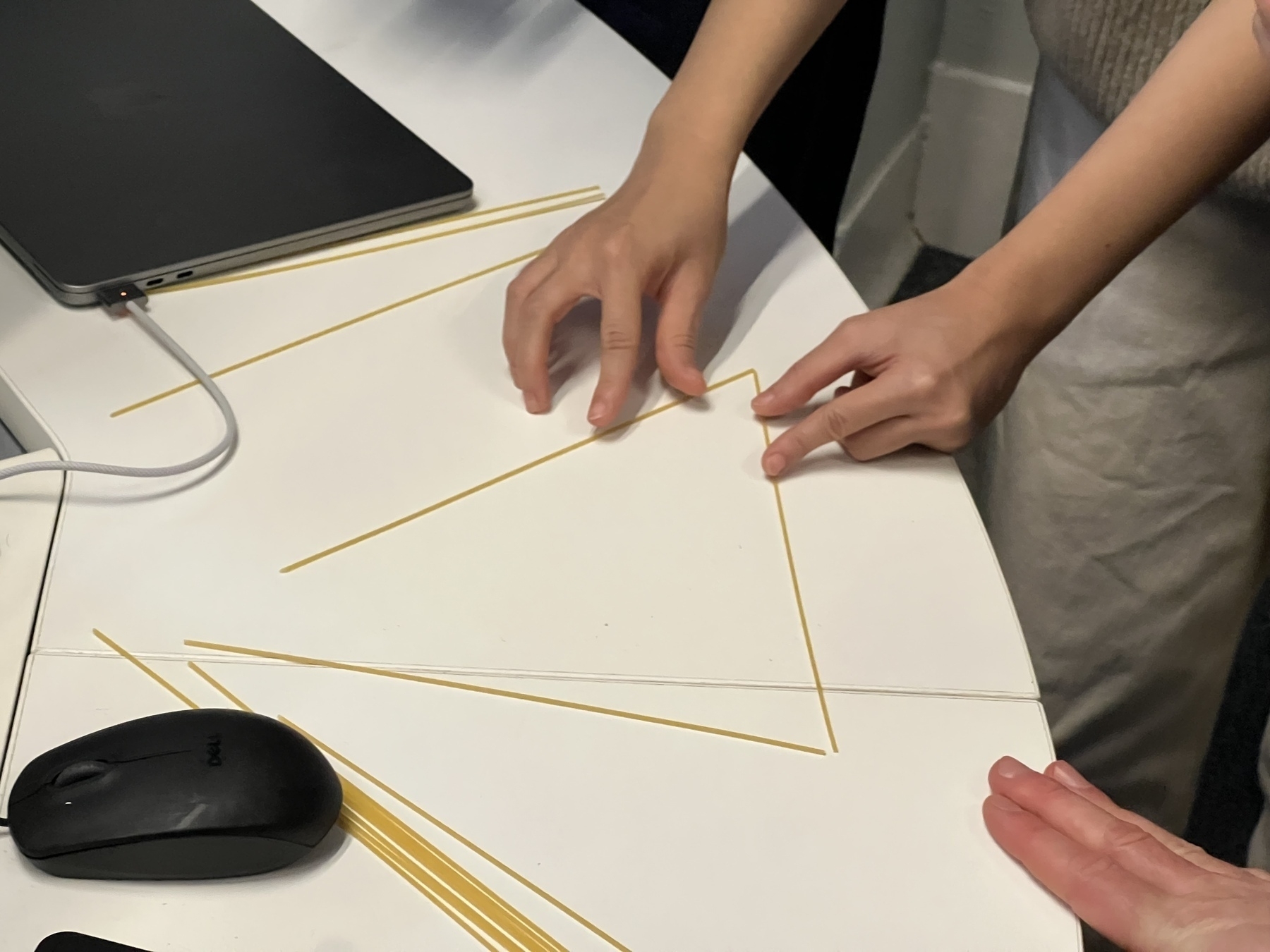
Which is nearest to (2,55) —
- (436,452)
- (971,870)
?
(436,452)

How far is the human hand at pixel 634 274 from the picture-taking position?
26.0 inches

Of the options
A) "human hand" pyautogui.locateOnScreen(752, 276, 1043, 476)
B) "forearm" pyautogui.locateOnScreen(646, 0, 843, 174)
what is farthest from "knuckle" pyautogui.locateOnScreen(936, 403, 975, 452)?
"forearm" pyautogui.locateOnScreen(646, 0, 843, 174)

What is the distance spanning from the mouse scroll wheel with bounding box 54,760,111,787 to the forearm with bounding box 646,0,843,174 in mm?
533

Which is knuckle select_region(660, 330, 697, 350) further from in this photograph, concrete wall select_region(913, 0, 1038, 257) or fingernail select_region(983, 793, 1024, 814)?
concrete wall select_region(913, 0, 1038, 257)

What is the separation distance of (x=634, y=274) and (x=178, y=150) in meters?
0.35

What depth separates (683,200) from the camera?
72cm

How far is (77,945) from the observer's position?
1.33 ft

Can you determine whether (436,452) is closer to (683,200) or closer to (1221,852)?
(683,200)

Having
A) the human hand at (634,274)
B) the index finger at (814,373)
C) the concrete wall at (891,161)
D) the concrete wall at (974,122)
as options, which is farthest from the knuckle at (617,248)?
the concrete wall at (974,122)

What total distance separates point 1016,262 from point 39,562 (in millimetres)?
594

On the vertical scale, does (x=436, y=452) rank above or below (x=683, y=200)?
below

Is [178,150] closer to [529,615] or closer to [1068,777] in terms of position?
[529,615]

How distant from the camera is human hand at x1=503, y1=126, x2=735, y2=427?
0.66m

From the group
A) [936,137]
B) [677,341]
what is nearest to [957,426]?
[677,341]
